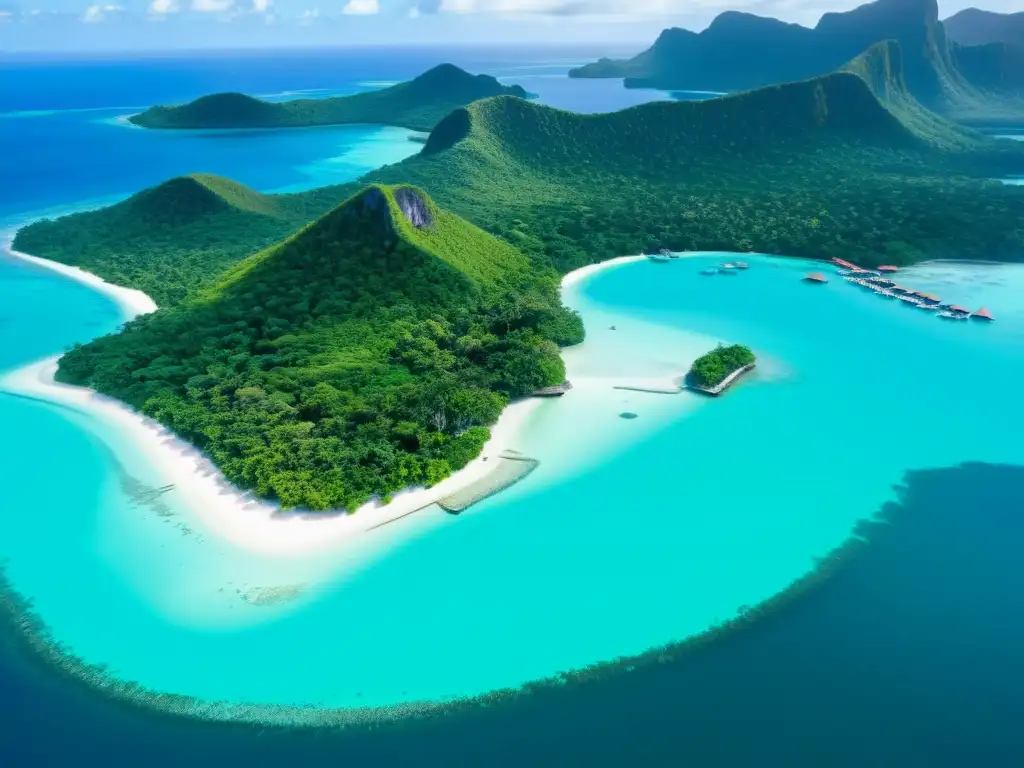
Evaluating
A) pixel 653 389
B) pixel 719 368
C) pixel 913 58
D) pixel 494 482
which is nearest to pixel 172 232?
pixel 653 389

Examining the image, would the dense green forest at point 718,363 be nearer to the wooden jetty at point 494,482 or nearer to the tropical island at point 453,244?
the tropical island at point 453,244

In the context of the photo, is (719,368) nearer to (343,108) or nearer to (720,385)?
(720,385)

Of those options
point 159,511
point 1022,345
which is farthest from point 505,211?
point 159,511

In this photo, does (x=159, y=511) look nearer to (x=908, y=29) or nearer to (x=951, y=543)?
(x=951, y=543)

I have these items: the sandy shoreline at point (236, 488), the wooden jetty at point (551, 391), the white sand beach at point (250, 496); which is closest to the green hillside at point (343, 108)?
the wooden jetty at point (551, 391)

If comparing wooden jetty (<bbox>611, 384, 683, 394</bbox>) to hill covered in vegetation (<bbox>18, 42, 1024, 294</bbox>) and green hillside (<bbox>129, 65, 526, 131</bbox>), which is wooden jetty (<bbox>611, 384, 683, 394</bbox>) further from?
green hillside (<bbox>129, 65, 526, 131</bbox>)

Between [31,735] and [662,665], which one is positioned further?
[662,665]
